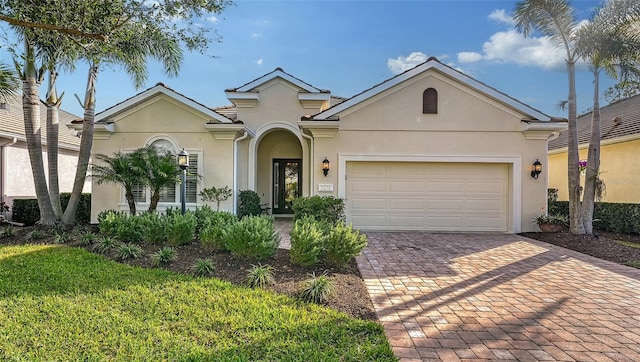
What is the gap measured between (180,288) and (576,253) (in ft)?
30.5

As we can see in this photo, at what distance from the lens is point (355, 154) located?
1097cm

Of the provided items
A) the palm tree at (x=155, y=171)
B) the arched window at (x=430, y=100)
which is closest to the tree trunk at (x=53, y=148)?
the palm tree at (x=155, y=171)

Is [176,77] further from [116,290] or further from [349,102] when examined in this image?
[116,290]

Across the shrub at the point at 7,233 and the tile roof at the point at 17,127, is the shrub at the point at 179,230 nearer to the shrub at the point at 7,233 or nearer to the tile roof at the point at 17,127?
the shrub at the point at 7,233

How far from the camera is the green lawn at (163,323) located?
333cm

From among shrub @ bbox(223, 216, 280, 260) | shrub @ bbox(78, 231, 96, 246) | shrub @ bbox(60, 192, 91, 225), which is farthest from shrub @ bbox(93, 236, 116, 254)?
shrub @ bbox(60, 192, 91, 225)

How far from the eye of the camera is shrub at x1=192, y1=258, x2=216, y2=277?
560 centimetres

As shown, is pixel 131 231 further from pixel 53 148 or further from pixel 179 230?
pixel 53 148

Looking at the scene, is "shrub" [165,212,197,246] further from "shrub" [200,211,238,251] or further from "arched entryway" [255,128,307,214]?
"arched entryway" [255,128,307,214]

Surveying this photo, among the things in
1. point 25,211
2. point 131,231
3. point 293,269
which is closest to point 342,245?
point 293,269

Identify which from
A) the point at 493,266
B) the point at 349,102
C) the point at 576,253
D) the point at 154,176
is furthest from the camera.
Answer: the point at 349,102

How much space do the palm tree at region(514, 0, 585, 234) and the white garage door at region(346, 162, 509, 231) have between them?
184 cm

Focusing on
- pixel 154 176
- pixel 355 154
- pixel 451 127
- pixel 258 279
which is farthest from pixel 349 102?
pixel 258 279

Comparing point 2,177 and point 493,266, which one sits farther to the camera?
point 2,177
